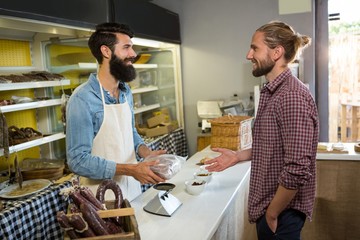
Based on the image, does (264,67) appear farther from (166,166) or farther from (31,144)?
(31,144)

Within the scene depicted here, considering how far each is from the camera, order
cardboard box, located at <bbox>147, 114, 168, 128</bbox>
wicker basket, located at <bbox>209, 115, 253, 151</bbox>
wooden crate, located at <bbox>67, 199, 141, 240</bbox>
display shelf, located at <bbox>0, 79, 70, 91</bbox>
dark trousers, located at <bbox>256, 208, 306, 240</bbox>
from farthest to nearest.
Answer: cardboard box, located at <bbox>147, 114, 168, 128</bbox> < wicker basket, located at <bbox>209, 115, 253, 151</bbox> < display shelf, located at <bbox>0, 79, 70, 91</bbox> < dark trousers, located at <bbox>256, 208, 306, 240</bbox> < wooden crate, located at <bbox>67, 199, 141, 240</bbox>

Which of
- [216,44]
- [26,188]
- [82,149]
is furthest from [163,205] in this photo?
[216,44]

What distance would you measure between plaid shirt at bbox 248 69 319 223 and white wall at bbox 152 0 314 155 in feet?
9.84

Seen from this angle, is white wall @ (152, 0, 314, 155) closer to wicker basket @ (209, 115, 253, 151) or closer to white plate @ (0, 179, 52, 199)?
wicker basket @ (209, 115, 253, 151)

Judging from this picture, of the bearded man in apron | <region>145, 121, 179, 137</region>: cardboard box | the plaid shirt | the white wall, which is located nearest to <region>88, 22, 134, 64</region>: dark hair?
the bearded man in apron

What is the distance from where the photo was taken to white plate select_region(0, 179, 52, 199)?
2.15 m

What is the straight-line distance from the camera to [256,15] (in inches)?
169

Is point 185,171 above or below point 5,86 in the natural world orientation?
below

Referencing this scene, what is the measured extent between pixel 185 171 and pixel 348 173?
4.32ft

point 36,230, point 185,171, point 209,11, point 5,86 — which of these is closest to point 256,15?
point 209,11

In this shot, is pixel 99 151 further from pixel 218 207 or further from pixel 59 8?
pixel 59 8

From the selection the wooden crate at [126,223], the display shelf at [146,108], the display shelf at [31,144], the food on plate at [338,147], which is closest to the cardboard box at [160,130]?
the display shelf at [146,108]

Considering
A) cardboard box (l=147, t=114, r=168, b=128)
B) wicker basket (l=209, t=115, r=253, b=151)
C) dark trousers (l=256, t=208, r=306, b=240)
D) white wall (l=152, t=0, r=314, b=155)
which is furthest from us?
white wall (l=152, t=0, r=314, b=155)

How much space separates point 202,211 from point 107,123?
0.68 meters
